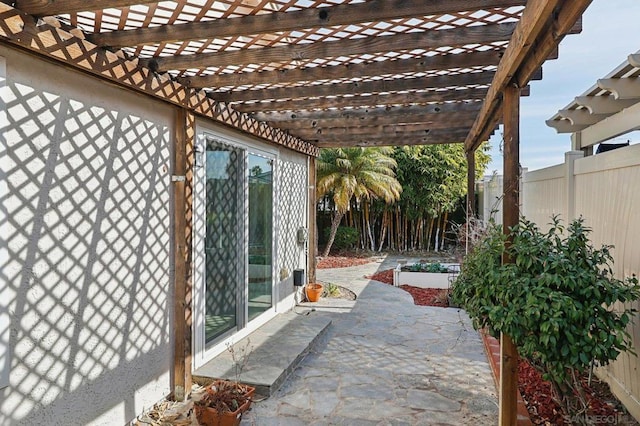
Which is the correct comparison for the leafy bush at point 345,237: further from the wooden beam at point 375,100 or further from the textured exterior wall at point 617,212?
the textured exterior wall at point 617,212

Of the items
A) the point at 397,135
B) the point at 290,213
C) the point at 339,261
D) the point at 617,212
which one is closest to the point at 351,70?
the point at 617,212

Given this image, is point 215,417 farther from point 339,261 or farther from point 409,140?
point 339,261

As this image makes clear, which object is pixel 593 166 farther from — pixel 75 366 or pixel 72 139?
pixel 75 366

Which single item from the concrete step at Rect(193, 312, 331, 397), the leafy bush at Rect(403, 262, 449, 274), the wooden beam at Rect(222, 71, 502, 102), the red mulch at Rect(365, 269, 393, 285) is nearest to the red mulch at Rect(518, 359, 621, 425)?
the concrete step at Rect(193, 312, 331, 397)

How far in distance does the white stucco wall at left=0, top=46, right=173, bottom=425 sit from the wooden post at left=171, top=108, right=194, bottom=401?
82 mm

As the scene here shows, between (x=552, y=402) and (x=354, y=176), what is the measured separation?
1008cm

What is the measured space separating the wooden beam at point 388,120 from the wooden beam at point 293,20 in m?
2.77

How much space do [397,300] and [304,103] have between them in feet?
14.2

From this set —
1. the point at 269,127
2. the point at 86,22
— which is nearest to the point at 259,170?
the point at 269,127

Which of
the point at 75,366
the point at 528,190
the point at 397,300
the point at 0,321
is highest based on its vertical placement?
the point at 528,190

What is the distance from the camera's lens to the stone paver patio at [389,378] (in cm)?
346

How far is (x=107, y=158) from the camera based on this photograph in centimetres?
309

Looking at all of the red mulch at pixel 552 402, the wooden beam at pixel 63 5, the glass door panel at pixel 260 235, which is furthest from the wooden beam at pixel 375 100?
the red mulch at pixel 552 402

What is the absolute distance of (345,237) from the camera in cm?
1481
